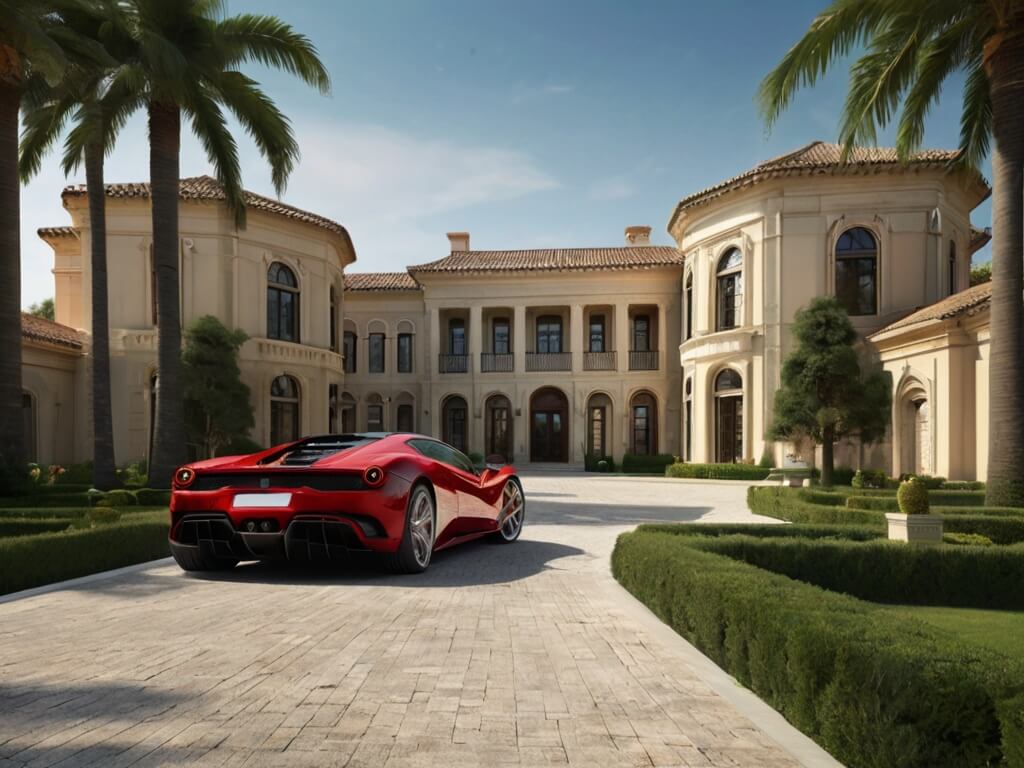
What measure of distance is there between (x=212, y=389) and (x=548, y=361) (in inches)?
733

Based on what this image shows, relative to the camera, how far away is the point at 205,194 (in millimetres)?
25844

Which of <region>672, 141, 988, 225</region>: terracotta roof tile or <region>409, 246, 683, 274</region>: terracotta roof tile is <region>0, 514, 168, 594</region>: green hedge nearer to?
<region>672, 141, 988, 225</region>: terracotta roof tile

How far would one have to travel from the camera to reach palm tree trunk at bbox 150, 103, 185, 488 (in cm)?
1495

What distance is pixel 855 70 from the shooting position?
14.2 m

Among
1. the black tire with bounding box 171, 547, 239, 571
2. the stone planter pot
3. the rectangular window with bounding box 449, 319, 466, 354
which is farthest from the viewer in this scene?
the rectangular window with bounding box 449, 319, 466, 354

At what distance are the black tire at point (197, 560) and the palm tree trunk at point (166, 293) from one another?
27.7 ft

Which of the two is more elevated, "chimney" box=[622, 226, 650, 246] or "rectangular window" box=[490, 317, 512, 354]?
"chimney" box=[622, 226, 650, 246]

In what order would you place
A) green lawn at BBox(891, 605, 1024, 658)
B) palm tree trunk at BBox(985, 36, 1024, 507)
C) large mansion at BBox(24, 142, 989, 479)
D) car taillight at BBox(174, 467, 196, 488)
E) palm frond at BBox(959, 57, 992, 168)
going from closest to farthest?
green lawn at BBox(891, 605, 1024, 658) → car taillight at BBox(174, 467, 196, 488) → palm tree trunk at BBox(985, 36, 1024, 507) → palm frond at BBox(959, 57, 992, 168) → large mansion at BBox(24, 142, 989, 479)

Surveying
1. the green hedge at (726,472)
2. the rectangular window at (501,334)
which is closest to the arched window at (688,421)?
the green hedge at (726,472)

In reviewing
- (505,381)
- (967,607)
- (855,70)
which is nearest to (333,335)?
(505,381)

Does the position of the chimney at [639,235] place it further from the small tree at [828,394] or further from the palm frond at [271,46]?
the palm frond at [271,46]

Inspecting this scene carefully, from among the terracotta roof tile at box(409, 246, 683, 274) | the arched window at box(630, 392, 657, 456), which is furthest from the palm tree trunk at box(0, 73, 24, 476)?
the arched window at box(630, 392, 657, 456)

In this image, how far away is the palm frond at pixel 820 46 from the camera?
12.5 m

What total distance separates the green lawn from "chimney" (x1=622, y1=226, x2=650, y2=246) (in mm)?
33423
